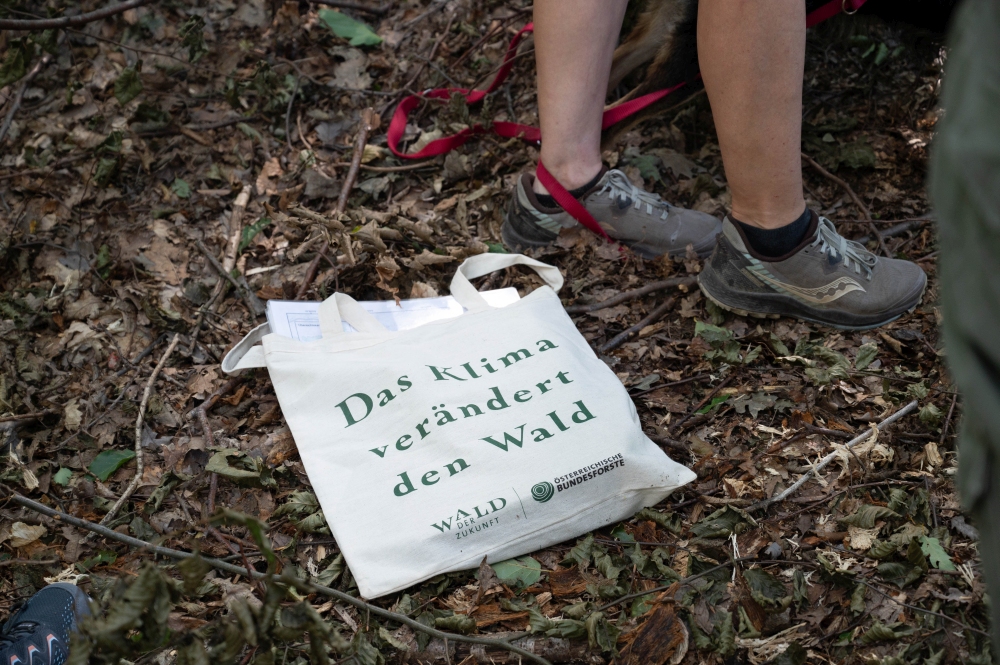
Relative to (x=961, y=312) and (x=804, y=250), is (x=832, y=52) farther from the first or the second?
(x=961, y=312)

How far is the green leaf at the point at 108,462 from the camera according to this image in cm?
188

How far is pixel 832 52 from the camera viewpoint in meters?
2.86

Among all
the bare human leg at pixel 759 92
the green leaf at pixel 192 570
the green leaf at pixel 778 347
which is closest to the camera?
the green leaf at pixel 192 570

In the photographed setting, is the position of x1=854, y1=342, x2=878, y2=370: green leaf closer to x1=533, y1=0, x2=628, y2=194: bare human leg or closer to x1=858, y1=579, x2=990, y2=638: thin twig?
x1=858, y1=579, x2=990, y2=638: thin twig

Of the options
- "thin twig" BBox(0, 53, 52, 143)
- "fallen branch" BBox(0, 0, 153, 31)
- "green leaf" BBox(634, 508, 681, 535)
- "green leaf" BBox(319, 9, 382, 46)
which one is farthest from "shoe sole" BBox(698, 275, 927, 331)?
"thin twig" BBox(0, 53, 52, 143)

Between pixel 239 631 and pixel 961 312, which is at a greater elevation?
pixel 961 312

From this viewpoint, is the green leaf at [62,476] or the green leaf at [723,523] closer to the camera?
the green leaf at [723,523]

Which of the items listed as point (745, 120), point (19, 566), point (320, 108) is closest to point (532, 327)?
point (745, 120)

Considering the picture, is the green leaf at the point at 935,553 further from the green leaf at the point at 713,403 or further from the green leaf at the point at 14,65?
the green leaf at the point at 14,65

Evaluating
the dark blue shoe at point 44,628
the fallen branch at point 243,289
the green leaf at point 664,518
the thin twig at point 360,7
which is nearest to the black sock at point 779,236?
the green leaf at point 664,518

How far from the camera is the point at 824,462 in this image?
5.52 ft

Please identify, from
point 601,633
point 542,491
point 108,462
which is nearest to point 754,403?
point 542,491

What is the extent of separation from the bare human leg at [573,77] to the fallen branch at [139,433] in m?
1.22

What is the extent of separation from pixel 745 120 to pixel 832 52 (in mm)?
1431
